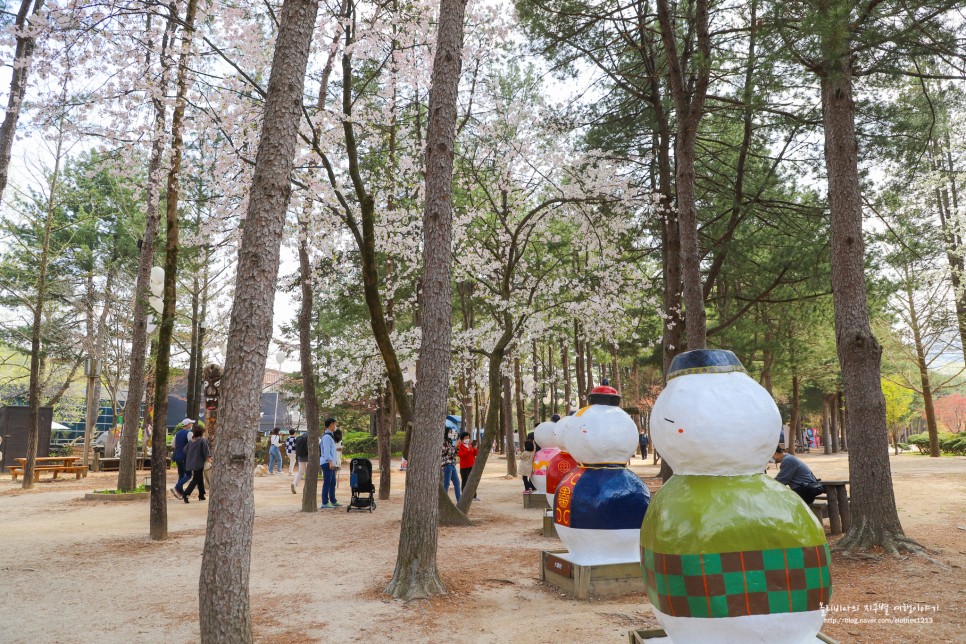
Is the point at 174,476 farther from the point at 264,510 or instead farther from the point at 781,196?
the point at 781,196

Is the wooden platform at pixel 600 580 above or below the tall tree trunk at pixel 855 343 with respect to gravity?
below

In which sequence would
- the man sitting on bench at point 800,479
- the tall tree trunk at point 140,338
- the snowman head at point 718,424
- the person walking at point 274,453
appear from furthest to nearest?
the person walking at point 274,453 < the tall tree trunk at point 140,338 < the man sitting on bench at point 800,479 < the snowman head at point 718,424

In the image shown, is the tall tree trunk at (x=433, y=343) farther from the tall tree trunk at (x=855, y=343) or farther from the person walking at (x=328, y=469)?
the person walking at (x=328, y=469)

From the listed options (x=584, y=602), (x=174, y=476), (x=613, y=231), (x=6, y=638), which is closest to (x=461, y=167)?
(x=613, y=231)

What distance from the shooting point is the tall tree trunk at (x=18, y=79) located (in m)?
7.97

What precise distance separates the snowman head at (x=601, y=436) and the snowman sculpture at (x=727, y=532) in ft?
9.43

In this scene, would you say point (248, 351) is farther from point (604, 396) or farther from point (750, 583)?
point (604, 396)

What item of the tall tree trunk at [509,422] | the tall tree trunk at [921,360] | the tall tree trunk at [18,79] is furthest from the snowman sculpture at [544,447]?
the tall tree trunk at [921,360]

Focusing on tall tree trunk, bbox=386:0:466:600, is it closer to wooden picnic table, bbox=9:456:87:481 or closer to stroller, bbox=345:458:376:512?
stroller, bbox=345:458:376:512

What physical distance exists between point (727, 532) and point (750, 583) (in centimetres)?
27

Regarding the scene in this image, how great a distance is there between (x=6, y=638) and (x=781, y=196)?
46.5 ft

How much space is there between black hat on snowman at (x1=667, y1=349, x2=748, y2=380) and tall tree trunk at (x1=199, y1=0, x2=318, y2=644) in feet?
8.96

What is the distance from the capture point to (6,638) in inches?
201

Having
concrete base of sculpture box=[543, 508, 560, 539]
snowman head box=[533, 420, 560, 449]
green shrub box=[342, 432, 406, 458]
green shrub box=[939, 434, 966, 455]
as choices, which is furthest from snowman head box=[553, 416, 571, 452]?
green shrub box=[939, 434, 966, 455]
